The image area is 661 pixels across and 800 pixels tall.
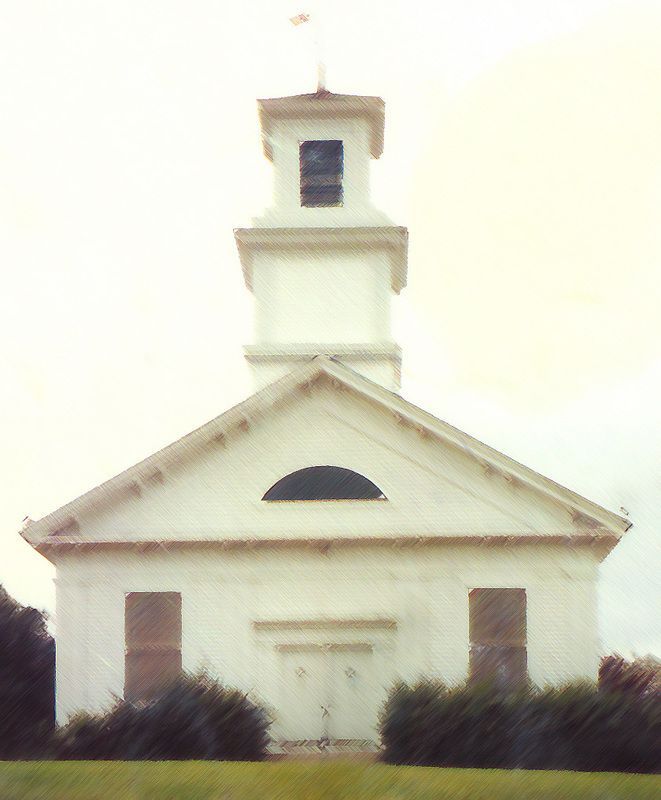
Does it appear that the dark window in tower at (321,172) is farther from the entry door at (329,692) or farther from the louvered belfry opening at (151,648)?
the entry door at (329,692)

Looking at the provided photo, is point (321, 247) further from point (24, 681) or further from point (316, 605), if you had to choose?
point (24, 681)

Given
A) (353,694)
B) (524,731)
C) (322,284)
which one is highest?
(322,284)

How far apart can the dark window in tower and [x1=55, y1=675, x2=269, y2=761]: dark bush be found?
40.7ft

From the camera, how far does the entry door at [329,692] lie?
2197cm

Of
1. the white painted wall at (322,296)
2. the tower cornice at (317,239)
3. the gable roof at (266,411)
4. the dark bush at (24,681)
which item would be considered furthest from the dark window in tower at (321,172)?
the dark bush at (24,681)

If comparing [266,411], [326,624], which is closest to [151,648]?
[326,624]

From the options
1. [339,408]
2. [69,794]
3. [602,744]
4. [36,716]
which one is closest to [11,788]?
[69,794]

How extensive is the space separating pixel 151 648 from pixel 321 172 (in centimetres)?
1178

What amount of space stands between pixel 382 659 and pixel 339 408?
451 centimetres

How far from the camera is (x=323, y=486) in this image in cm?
2256

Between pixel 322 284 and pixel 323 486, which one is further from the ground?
pixel 322 284

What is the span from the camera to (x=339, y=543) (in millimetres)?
22125

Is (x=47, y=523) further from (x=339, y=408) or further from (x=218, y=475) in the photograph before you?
(x=339, y=408)

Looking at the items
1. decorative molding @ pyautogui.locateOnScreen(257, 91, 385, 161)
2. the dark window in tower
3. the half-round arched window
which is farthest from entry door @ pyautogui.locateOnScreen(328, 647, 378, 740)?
decorative molding @ pyautogui.locateOnScreen(257, 91, 385, 161)
